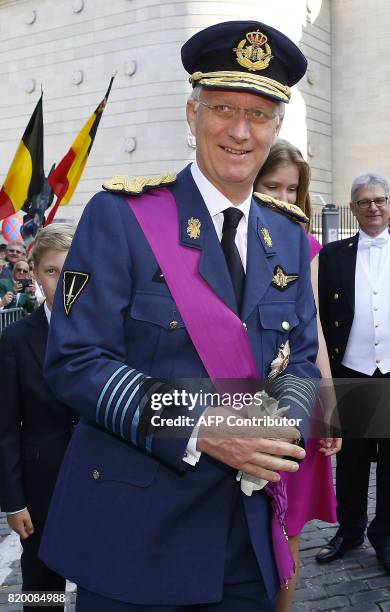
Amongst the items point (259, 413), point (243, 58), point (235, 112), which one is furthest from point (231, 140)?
point (259, 413)

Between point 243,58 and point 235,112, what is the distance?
165mm

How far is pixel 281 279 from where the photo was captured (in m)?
2.12

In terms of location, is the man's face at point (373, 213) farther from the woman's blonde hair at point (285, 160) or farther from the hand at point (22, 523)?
the hand at point (22, 523)

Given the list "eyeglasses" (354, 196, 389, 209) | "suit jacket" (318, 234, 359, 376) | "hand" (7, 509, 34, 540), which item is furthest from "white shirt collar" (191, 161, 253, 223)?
"eyeglasses" (354, 196, 389, 209)

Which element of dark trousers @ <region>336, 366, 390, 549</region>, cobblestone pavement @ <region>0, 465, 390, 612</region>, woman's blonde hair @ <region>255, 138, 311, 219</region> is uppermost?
woman's blonde hair @ <region>255, 138, 311, 219</region>

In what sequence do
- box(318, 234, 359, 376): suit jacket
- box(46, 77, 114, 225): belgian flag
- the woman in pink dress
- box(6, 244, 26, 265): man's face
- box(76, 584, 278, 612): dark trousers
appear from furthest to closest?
1. box(6, 244, 26, 265): man's face
2. box(46, 77, 114, 225): belgian flag
3. box(318, 234, 359, 376): suit jacket
4. the woman in pink dress
5. box(76, 584, 278, 612): dark trousers

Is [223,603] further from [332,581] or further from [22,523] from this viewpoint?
[332,581]

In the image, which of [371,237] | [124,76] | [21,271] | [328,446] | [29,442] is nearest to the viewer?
[328,446]

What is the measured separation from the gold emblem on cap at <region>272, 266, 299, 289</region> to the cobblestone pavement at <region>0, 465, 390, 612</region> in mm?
2295

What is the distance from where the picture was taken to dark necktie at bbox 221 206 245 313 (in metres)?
1.99

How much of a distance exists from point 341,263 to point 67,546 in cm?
326

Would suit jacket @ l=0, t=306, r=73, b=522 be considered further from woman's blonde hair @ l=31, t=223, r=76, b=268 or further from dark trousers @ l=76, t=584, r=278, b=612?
dark trousers @ l=76, t=584, r=278, b=612

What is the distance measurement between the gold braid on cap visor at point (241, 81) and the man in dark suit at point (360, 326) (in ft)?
9.02

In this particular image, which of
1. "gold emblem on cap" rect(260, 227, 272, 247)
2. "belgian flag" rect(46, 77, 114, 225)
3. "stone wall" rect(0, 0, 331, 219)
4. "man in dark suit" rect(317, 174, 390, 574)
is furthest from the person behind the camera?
"stone wall" rect(0, 0, 331, 219)
